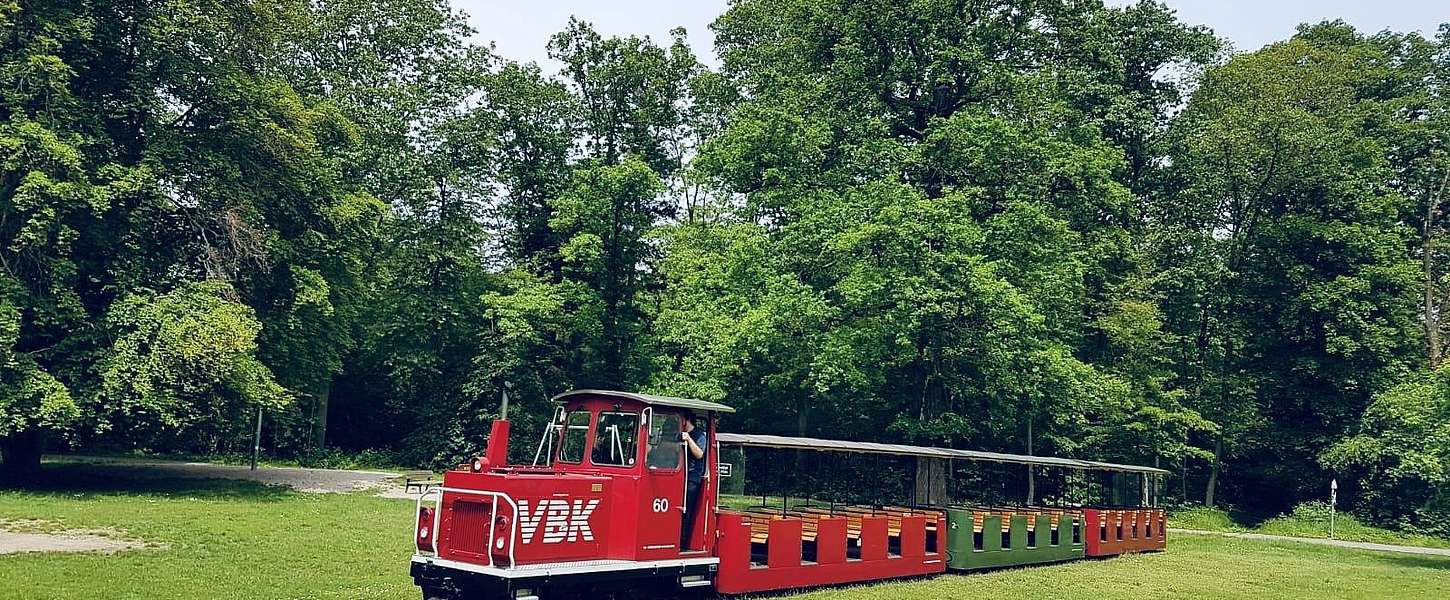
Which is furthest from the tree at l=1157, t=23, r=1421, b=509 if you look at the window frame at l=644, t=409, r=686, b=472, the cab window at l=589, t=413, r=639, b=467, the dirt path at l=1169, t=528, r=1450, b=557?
the cab window at l=589, t=413, r=639, b=467

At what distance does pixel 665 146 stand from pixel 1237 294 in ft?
70.5

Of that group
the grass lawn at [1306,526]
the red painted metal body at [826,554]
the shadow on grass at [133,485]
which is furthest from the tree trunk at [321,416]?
the grass lawn at [1306,526]

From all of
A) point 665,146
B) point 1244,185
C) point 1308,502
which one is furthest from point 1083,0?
point 1308,502

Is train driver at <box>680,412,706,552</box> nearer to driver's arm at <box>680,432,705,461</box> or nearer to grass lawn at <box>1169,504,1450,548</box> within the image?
driver's arm at <box>680,432,705,461</box>

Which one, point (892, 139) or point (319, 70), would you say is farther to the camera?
point (319, 70)

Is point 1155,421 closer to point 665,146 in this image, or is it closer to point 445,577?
point 665,146

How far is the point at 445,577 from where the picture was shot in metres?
11.1

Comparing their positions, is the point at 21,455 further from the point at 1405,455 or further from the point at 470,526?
the point at 1405,455

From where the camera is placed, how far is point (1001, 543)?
1970cm

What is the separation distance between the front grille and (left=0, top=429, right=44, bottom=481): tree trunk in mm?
20134

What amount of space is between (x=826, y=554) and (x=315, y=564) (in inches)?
286

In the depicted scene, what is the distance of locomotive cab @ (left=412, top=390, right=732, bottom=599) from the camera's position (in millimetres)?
11062

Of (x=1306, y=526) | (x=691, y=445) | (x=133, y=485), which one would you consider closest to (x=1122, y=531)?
(x=691, y=445)

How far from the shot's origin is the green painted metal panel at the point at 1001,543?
18.5 meters
